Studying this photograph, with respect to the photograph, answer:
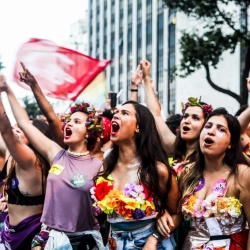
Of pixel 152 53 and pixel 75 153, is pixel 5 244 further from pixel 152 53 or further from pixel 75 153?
pixel 152 53

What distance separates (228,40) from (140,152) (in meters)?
14.9

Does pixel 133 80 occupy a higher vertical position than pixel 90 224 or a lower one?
higher

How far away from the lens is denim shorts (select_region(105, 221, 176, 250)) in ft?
12.7

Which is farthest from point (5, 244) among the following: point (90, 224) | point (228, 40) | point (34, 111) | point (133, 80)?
point (34, 111)

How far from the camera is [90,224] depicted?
4.59 meters

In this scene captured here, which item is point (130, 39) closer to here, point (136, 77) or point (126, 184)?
point (136, 77)

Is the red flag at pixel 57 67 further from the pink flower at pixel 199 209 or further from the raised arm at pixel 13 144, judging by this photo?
the pink flower at pixel 199 209

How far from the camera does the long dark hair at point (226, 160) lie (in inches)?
162

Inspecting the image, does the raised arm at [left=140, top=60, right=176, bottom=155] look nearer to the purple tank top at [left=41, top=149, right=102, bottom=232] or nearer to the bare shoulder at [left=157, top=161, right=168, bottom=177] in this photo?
the purple tank top at [left=41, top=149, right=102, bottom=232]

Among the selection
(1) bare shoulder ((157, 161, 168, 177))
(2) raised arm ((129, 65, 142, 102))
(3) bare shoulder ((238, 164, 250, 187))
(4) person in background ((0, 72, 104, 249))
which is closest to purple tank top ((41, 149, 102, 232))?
(4) person in background ((0, 72, 104, 249))

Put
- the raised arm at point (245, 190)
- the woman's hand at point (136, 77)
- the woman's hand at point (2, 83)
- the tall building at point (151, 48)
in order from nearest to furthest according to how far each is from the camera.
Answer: the raised arm at point (245, 190) → the woman's hand at point (2, 83) → the woman's hand at point (136, 77) → the tall building at point (151, 48)

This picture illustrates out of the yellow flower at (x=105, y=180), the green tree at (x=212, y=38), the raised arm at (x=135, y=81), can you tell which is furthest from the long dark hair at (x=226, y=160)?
the green tree at (x=212, y=38)

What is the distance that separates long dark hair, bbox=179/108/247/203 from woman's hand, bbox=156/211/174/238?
0.25 metres

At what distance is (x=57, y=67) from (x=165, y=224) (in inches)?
198
